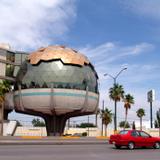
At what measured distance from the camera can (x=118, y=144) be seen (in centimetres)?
2388

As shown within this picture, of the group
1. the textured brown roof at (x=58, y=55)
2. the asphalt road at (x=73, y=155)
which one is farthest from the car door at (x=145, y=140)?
the textured brown roof at (x=58, y=55)

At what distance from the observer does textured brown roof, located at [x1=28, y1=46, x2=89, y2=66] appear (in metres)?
66.6

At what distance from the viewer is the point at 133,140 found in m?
23.8

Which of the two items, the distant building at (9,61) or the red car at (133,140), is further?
the distant building at (9,61)

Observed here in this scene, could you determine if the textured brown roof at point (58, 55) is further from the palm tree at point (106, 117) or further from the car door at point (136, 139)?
the car door at point (136, 139)

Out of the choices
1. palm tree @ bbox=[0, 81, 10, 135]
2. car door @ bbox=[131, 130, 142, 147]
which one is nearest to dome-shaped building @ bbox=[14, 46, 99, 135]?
palm tree @ bbox=[0, 81, 10, 135]

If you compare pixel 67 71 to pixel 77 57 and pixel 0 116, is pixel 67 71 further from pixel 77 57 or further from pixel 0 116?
pixel 0 116

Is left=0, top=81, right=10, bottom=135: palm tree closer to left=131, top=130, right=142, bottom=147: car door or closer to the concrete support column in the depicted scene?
the concrete support column

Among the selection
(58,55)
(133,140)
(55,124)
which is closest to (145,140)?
(133,140)

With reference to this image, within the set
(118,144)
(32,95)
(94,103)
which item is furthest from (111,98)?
(118,144)

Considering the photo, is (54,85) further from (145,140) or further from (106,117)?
(145,140)

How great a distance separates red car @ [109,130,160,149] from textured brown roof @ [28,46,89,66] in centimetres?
4276

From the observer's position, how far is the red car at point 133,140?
23.6 meters

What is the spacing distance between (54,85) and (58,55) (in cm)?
548
